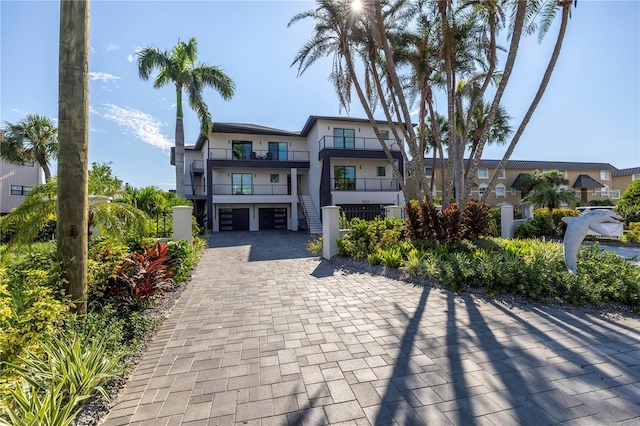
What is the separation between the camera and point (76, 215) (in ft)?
11.4

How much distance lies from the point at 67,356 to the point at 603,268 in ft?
27.9

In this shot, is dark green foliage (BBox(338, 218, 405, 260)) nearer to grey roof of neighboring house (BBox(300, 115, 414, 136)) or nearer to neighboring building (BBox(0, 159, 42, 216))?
grey roof of neighboring house (BBox(300, 115, 414, 136))

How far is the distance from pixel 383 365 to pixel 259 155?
20.4 meters

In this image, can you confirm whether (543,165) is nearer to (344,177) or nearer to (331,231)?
(344,177)

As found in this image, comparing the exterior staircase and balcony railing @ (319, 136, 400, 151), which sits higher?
balcony railing @ (319, 136, 400, 151)

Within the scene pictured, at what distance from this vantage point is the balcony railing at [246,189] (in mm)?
20547

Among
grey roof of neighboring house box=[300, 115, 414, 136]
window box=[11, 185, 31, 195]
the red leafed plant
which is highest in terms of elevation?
grey roof of neighboring house box=[300, 115, 414, 136]

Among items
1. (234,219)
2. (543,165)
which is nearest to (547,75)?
(234,219)

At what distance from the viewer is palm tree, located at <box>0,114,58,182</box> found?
18.7 m

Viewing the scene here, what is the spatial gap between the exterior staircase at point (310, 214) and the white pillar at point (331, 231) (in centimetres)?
853

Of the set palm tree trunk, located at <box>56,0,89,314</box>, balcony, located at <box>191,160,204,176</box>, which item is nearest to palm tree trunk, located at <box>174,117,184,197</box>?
balcony, located at <box>191,160,204,176</box>

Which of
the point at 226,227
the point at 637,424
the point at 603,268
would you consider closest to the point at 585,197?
the point at 603,268

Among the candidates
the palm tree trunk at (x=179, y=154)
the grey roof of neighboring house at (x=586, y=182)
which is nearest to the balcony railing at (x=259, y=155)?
the palm tree trunk at (x=179, y=154)

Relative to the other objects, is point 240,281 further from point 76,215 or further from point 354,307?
point 76,215
